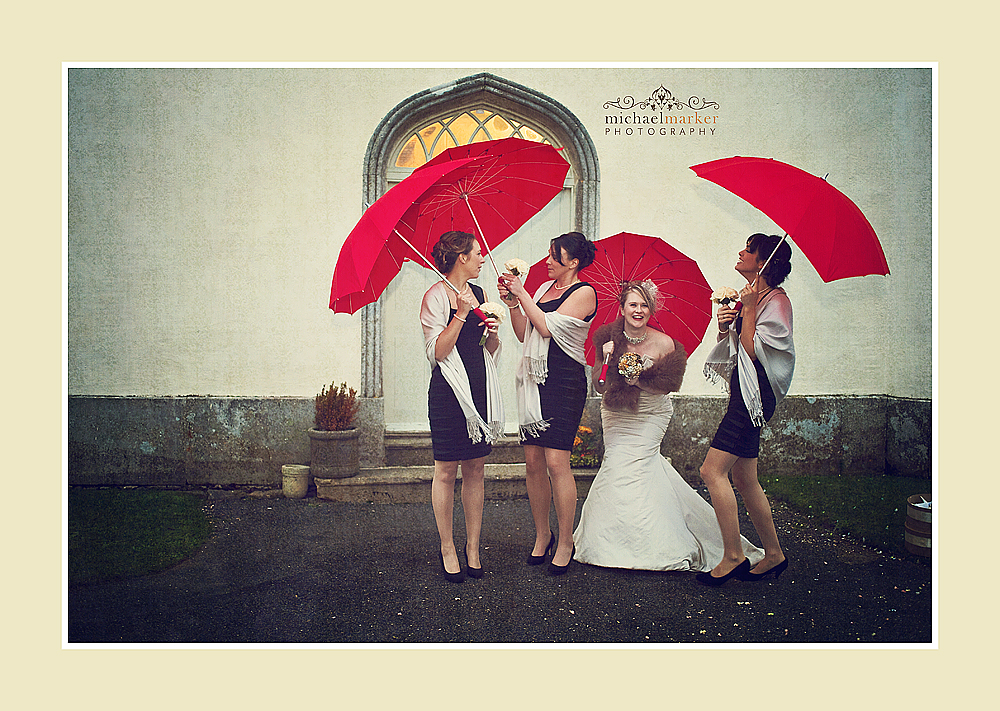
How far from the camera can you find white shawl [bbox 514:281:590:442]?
334cm

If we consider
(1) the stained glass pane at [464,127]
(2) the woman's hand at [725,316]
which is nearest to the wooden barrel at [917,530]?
(2) the woman's hand at [725,316]

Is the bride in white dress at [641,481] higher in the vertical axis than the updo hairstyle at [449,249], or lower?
lower

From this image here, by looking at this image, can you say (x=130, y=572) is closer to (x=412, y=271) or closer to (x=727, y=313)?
(x=412, y=271)

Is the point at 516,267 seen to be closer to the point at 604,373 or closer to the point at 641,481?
the point at 604,373

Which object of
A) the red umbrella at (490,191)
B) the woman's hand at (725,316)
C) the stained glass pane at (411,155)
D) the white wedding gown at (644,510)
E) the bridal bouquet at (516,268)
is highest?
the stained glass pane at (411,155)

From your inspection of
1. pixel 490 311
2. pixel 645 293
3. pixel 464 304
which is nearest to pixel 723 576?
pixel 645 293

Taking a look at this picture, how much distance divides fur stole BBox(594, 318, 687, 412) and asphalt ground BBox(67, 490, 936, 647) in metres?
0.74

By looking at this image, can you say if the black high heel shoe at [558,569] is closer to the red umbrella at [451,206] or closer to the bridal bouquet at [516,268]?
the bridal bouquet at [516,268]

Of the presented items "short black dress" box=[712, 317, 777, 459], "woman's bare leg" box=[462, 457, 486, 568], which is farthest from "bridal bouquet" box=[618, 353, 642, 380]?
"woman's bare leg" box=[462, 457, 486, 568]

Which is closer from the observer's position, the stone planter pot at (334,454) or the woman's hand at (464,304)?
the woman's hand at (464,304)

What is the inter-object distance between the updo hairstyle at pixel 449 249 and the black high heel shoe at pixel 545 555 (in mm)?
1463

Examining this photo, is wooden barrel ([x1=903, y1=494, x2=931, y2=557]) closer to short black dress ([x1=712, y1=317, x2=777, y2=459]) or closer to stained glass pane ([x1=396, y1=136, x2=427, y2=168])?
short black dress ([x1=712, y1=317, x2=777, y2=459])

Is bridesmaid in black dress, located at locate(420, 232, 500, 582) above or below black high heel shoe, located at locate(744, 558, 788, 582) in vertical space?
above

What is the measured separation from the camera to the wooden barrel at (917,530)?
352 cm
